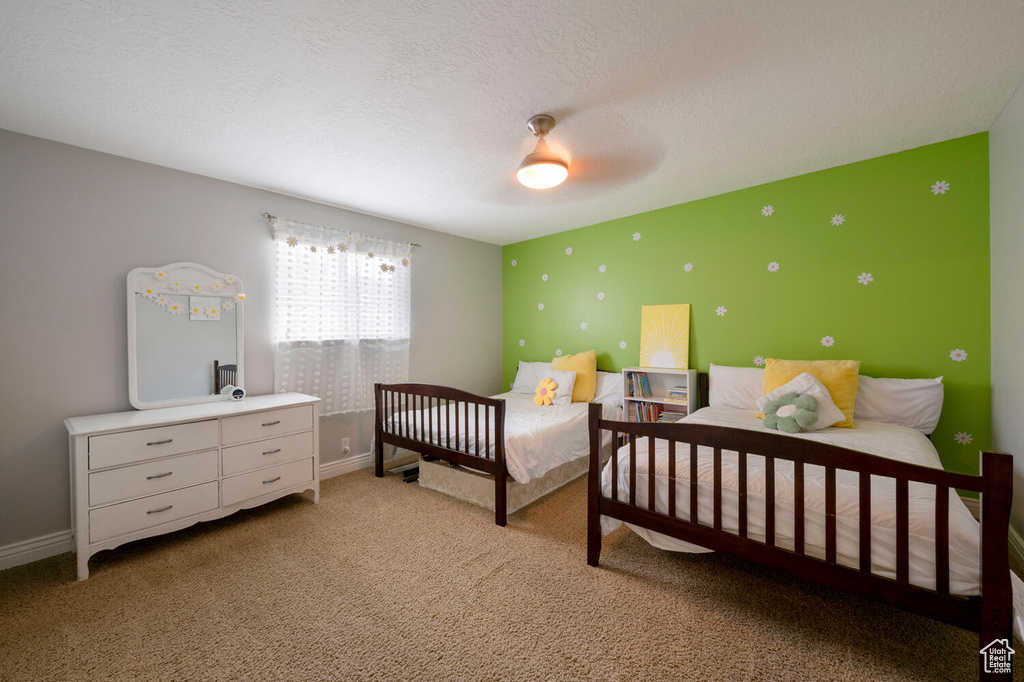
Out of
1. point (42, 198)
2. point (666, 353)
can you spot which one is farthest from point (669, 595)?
point (42, 198)

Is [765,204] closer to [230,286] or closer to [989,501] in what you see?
[989,501]

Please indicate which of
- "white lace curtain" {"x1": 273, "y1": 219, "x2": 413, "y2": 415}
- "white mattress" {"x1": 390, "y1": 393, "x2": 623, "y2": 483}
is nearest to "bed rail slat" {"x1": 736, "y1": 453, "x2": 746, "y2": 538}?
"white mattress" {"x1": 390, "y1": 393, "x2": 623, "y2": 483}

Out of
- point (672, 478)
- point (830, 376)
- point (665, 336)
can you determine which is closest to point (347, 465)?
point (672, 478)

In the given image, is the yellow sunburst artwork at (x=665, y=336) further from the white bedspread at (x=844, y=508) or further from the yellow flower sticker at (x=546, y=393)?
the white bedspread at (x=844, y=508)

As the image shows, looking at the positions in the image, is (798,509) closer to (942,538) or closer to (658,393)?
(942,538)

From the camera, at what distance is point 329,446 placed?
3.37 m

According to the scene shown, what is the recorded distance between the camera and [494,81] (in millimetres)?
1756

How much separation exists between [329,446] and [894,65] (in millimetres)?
4178

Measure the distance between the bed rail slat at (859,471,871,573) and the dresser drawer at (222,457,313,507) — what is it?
2991 millimetres

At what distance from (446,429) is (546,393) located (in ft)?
3.76

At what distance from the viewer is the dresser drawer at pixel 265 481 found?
240 cm

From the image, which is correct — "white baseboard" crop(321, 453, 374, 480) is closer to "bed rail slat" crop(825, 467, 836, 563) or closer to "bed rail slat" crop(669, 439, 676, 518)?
"bed rail slat" crop(669, 439, 676, 518)

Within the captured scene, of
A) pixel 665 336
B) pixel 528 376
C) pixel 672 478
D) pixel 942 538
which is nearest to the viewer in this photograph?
pixel 942 538

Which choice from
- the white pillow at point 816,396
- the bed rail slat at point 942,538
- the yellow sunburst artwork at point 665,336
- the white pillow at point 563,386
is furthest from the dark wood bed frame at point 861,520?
the yellow sunburst artwork at point 665,336
